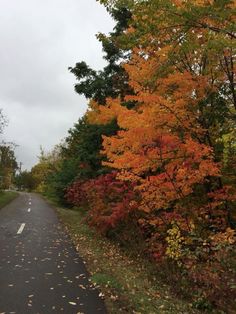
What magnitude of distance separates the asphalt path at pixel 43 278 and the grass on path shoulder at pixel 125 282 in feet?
0.87

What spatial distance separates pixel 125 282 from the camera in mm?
9547

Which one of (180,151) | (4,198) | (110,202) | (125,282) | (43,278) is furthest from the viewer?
(4,198)

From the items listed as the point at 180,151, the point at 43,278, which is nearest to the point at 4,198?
the point at 180,151

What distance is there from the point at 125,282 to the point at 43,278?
1.85 metres

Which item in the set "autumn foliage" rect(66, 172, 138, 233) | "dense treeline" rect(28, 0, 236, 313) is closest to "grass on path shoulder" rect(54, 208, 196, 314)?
"dense treeline" rect(28, 0, 236, 313)

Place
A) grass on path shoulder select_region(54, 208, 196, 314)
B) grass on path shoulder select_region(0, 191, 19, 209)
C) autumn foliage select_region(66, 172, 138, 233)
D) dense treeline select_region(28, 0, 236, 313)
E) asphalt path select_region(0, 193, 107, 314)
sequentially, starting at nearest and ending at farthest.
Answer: asphalt path select_region(0, 193, 107, 314) < grass on path shoulder select_region(54, 208, 196, 314) < dense treeline select_region(28, 0, 236, 313) < autumn foliage select_region(66, 172, 138, 233) < grass on path shoulder select_region(0, 191, 19, 209)

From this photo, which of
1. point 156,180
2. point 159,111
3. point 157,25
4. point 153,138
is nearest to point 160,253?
point 156,180

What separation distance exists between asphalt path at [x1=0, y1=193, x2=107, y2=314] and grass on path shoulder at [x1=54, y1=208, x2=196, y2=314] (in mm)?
265

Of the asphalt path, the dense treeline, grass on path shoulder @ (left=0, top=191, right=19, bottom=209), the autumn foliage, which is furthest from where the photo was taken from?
grass on path shoulder @ (left=0, top=191, right=19, bottom=209)

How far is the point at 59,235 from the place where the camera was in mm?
16234

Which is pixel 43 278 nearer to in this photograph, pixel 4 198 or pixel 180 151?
pixel 180 151

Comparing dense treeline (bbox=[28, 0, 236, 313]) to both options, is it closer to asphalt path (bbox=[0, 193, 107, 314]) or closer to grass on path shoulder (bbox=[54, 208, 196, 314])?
grass on path shoulder (bbox=[54, 208, 196, 314])

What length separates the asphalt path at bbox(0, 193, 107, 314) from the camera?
7316mm

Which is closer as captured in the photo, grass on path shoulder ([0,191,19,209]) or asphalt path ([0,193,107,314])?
asphalt path ([0,193,107,314])
